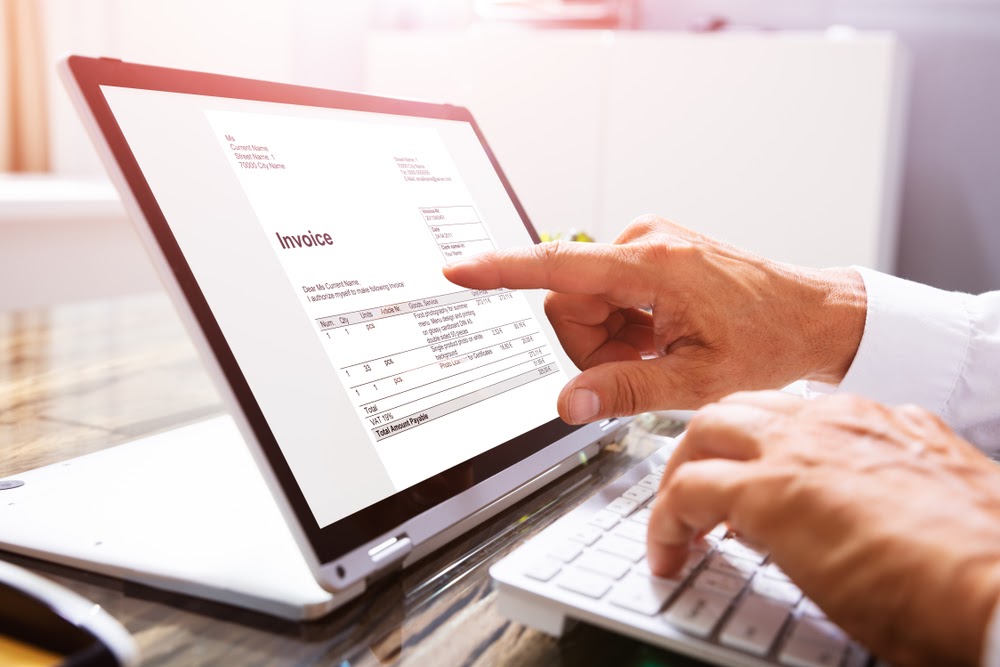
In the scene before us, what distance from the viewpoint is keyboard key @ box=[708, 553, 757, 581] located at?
0.44 metres

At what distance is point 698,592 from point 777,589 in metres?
0.04

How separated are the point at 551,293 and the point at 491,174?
0.39 ft

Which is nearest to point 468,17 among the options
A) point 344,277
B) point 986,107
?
point 986,107

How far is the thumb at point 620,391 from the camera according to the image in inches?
23.9

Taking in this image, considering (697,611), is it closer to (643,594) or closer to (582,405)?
(643,594)

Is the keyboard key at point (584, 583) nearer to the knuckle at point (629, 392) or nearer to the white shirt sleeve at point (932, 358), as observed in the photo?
the knuckle at point (629, 392)

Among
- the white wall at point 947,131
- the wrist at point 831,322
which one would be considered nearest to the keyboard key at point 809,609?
the wrist at point 831,322

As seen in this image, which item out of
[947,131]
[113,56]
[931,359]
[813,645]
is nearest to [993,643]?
[813,645]

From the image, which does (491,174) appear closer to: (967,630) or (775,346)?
(775,346)

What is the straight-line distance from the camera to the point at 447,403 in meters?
0.57

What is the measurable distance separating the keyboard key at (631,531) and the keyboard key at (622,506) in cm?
2

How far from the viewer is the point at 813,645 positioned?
1.23 feet

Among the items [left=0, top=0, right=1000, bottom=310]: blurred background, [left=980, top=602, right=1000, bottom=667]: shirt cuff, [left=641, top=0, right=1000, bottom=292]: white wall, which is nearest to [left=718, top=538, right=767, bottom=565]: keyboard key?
[left=980, top=602, right=1000, bottom=667]: shirt cuff

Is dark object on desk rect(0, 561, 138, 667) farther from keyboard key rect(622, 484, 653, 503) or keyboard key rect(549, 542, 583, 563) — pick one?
keyboard key rect(622, 484, 653, 503)
